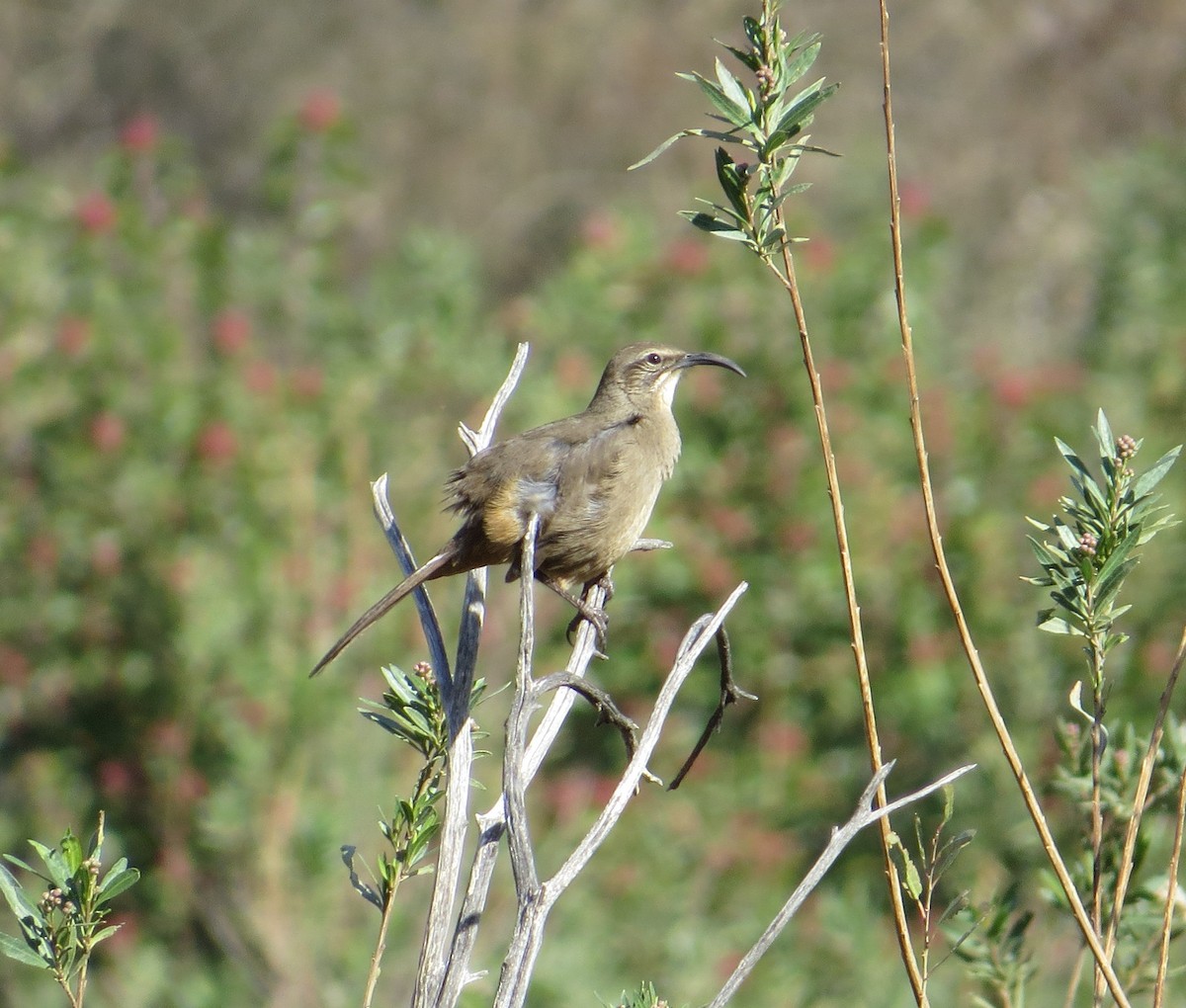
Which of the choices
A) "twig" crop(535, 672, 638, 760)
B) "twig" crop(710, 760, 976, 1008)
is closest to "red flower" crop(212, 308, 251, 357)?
"twig" crop(535, 672, 638, 760)

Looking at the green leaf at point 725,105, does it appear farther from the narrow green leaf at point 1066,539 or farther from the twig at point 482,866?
the twig at point 482,866

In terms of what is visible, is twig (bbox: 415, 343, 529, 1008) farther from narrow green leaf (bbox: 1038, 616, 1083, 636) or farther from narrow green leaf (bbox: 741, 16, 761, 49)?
narrow green leaf (bbox: 741, 16, 761, 49)

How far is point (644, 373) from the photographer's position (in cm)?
488

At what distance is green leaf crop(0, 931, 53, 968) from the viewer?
209 centimetres

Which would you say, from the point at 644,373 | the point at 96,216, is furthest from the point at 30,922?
the point at 96,216

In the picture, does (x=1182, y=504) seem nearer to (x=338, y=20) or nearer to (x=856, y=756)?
(x=856, y=756)

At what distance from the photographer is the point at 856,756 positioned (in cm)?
760

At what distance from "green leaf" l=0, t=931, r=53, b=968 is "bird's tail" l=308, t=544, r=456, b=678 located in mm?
912

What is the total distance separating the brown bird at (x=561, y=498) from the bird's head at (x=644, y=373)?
354mm

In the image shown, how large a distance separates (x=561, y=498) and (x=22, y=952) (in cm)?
220

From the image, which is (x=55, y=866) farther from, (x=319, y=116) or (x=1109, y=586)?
(x=319, y=116)

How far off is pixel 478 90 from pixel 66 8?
4.10 m

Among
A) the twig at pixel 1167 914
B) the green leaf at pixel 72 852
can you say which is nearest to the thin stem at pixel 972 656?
the twig at pixel 1167 914

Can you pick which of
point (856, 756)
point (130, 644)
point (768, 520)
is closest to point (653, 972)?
point (856, 756)
